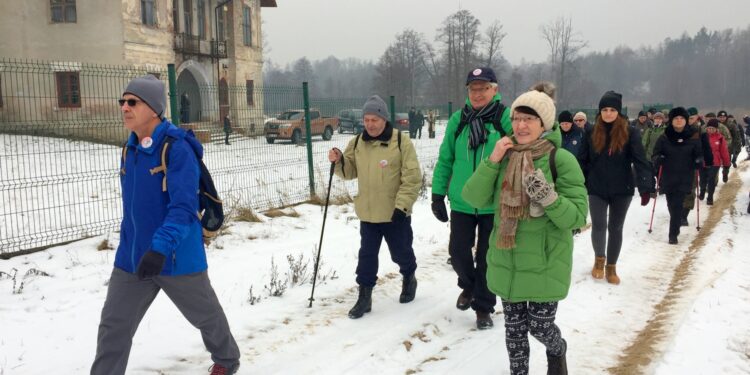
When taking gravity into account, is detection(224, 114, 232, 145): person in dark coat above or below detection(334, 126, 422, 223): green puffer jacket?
above

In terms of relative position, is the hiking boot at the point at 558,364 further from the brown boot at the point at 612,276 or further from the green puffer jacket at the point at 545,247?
the brown boot at the point at 612,276

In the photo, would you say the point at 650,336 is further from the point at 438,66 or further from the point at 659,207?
the point at 438,66

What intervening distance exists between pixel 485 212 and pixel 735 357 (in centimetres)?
204

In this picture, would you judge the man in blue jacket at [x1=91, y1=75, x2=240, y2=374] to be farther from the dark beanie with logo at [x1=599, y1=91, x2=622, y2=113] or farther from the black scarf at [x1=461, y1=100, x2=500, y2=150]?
the dark beanie with logo at [x1=599, y1=91, x2=622, y2=113]

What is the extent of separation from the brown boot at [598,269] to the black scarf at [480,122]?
2708 mm

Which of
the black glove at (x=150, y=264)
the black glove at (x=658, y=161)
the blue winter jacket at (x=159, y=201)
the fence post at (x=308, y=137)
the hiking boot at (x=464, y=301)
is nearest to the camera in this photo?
the black glove at (x=150, y=264)

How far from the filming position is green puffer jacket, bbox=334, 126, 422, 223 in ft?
16.1

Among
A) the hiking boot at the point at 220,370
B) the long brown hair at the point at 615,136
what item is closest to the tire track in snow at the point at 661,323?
the long brown hair at the point at 615,136

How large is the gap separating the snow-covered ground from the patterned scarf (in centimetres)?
118

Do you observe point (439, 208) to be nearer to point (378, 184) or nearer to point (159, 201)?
point (378, 184)

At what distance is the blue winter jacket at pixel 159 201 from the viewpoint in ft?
10.1

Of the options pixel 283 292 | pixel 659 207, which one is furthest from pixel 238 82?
pixel 283 292

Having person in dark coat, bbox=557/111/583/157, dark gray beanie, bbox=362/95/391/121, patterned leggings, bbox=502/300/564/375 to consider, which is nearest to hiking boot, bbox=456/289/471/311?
patterned leggings, bbox=502/300/564/375

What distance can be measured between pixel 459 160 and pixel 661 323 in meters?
2.28
